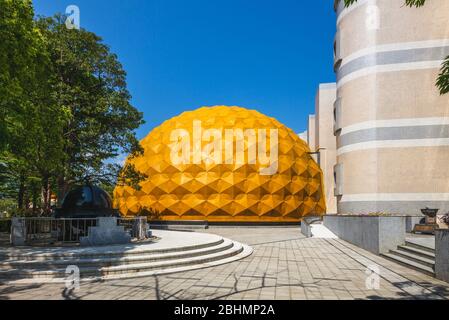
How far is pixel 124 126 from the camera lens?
74.6ft

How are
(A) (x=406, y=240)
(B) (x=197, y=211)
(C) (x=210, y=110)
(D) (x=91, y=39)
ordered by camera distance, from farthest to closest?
1. (C) (x=210, y=110)
2. (B) (x=197, y=211)
3. (D) (x=91, y=39)
4. (A) (x=406, y=240)

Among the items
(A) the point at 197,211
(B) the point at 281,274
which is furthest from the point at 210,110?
(B) the point at 281,274

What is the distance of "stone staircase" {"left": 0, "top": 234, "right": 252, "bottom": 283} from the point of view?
32.9ft

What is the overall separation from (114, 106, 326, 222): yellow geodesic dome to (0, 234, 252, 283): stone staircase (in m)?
19.7

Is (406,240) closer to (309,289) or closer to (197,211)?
(309,289)

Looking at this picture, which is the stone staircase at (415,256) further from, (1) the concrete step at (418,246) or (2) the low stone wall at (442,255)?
(2) the low stone wall at (442,255)

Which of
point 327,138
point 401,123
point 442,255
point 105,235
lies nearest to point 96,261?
point 105,235

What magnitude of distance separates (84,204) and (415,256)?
14.4 m

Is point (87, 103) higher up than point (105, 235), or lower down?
higher up

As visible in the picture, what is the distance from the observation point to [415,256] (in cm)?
1254
